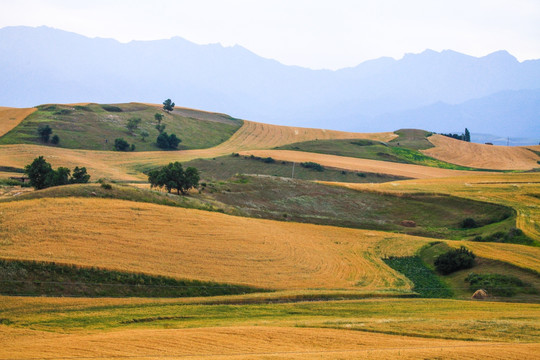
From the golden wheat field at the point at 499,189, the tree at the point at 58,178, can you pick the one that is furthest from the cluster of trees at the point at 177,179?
the golden wheat field at the point at 499,189

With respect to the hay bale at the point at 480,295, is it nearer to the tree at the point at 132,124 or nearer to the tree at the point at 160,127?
the tree at the point at 132,124

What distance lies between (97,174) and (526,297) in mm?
69877

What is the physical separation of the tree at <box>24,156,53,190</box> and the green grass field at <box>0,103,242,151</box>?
50.3m

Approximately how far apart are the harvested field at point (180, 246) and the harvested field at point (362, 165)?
185ft

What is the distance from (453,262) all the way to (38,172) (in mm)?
46718

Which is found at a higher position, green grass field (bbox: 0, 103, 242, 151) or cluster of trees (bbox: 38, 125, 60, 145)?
green grass field (bbox: 0, 103, 242, 151)

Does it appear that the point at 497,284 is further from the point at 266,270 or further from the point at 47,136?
the point at 47,136

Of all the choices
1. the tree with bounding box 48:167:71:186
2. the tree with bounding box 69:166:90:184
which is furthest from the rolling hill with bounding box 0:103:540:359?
the tree with bounding box 69:166:90:184

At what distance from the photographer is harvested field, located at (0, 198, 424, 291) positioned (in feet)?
109

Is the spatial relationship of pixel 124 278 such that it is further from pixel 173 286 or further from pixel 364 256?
pixel 364 256

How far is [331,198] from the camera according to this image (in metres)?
72.3

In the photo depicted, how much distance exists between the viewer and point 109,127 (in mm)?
128000

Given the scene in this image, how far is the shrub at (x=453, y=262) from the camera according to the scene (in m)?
42.9

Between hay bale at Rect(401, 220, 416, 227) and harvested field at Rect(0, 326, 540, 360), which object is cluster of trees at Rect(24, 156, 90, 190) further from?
hay bale at Rect(401, 220, 416, 227)
